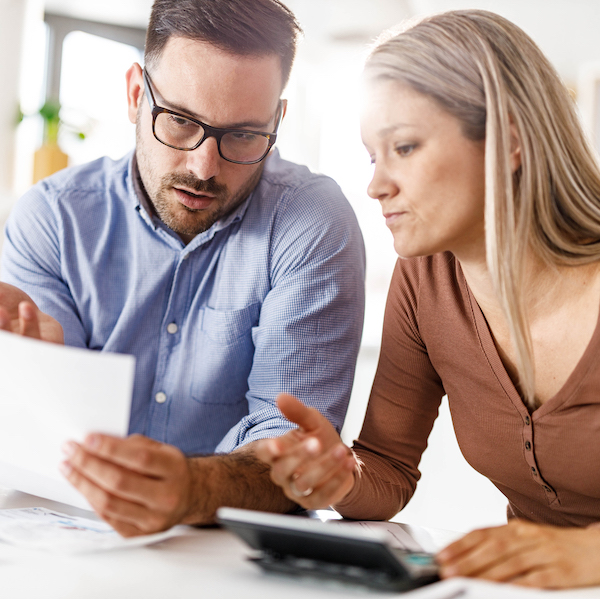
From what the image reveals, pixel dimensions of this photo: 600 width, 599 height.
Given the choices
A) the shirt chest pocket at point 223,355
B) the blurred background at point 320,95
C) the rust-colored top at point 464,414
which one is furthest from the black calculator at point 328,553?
the blurred background at point 320,95

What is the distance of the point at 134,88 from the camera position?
1.61 meters

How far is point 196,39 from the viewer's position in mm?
1424

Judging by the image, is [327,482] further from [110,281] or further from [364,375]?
[364,375]

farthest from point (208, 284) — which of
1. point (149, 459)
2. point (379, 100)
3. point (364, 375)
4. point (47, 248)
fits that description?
point (364, 375)

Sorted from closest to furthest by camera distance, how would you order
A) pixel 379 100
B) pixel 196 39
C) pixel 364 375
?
pixel 379 100 → pixel 196 39 → pixel 364 375

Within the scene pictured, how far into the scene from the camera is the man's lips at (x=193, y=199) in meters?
1.50

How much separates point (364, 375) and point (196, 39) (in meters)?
2.29

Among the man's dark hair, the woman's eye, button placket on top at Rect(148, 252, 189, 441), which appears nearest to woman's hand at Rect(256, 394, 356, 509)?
the woman's eye

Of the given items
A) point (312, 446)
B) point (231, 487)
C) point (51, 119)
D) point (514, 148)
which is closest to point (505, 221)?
point (514, 148)

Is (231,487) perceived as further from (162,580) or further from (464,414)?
(464,414)

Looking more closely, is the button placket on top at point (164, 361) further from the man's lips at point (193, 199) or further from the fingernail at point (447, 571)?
the fingernail at point (447, 571)

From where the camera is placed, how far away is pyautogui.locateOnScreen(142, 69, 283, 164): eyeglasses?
1425mm

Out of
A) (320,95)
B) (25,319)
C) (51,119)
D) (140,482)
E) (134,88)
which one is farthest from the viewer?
(320,95)

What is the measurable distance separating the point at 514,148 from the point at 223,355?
743 millimetres
